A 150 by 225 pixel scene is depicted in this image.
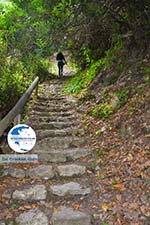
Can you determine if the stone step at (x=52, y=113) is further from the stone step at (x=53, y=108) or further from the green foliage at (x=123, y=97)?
the green foliage at (x=123, y=97)

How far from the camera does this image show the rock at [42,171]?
14.9 feet

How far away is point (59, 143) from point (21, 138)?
1.35 metres

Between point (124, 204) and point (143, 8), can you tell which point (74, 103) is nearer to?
point (143, 8)

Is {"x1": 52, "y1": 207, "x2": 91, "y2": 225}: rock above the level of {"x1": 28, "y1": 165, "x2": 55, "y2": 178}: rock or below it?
below

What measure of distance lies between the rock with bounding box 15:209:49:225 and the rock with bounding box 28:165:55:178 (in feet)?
3.00

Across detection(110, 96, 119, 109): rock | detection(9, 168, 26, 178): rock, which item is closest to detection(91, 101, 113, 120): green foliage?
detection(110, 96, 119, 109): rock

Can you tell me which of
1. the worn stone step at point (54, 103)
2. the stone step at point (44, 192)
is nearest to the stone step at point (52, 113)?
the worn stone step at point (54, 103)

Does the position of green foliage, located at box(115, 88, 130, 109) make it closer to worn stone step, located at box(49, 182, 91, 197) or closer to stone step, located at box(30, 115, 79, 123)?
stone step, located at box(30, 115, 79, 123)

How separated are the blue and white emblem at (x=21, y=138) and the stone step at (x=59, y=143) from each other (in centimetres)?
111

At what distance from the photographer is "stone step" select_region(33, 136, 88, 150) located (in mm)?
5648

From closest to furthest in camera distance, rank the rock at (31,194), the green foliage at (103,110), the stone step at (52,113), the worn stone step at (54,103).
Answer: the rock at (31,194) < the green foliage at (103,110) < the stone step at (52,113) < the worn stone step at (54,103)

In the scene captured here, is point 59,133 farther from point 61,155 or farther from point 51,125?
point 61,155

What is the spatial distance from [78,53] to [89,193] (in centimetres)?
1115

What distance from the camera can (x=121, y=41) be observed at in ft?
28.2
